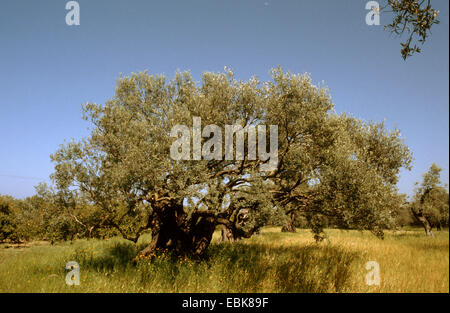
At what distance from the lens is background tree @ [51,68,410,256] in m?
11.3

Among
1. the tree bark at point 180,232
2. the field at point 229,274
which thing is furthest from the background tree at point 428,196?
the tree bark at point 180,232

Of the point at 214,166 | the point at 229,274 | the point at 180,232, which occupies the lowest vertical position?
the point at 229,274

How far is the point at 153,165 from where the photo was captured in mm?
10773

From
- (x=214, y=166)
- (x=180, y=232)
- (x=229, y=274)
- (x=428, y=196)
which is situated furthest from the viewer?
(x=428, y=196)

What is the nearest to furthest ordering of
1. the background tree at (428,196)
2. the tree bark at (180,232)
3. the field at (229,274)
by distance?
1. the field at (229,274)
2. the tree bark at (180,232)
3. the background tree at (428,196)

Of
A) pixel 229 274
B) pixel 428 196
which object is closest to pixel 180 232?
pixel 229 274

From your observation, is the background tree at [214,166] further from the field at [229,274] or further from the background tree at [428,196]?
the background tree at [428,196]

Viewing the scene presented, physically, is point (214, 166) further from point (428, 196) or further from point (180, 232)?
point (428, 196)

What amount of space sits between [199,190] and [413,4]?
10428 mm

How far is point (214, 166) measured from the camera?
13664mm

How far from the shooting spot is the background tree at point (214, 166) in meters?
11.3

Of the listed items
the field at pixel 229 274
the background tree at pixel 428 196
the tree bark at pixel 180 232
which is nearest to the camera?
the field at pixel 229 274
